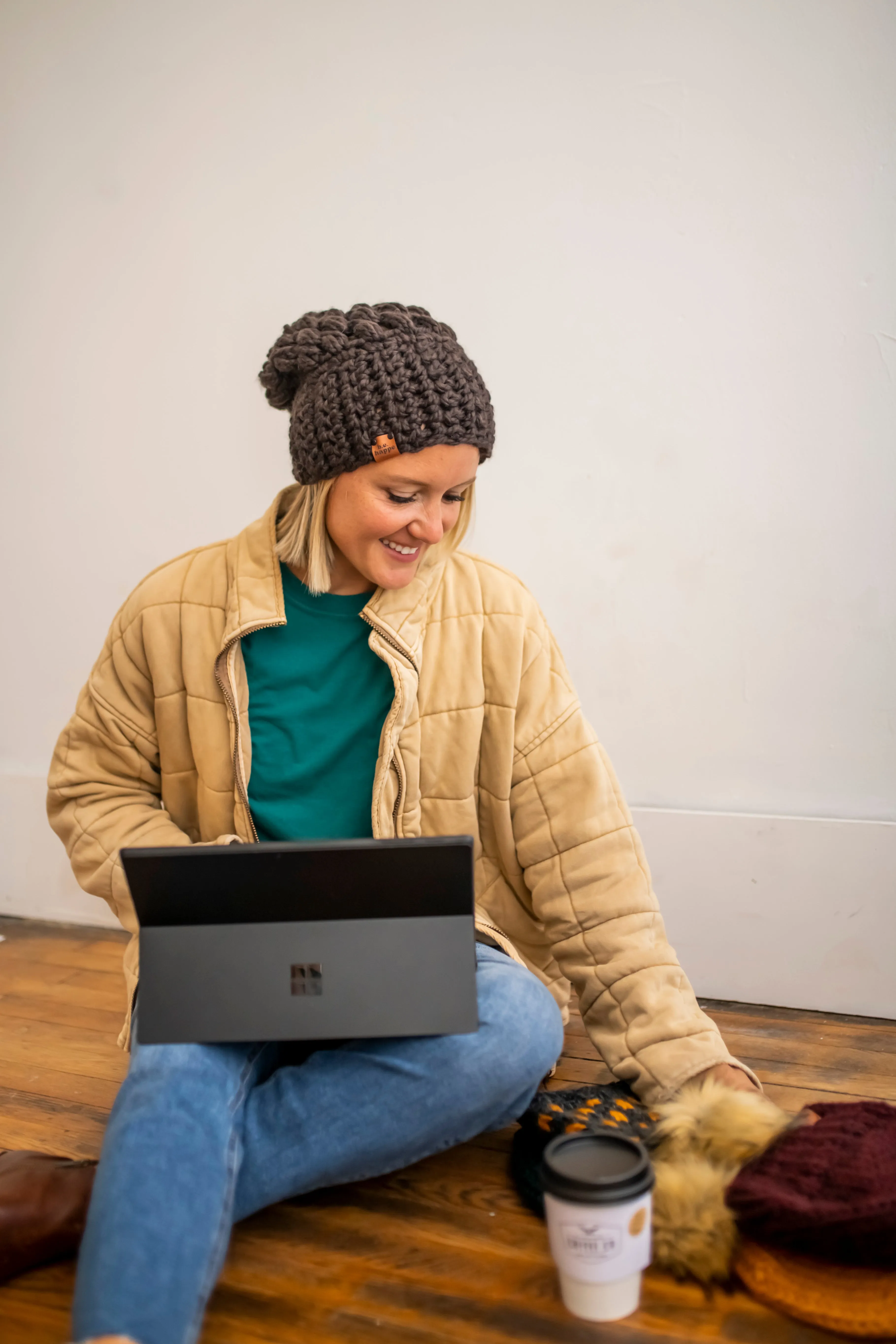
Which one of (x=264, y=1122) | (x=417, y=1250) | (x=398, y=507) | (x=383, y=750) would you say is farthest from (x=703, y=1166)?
(x=398, y=507)

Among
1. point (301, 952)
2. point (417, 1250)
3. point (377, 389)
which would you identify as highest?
point (377, 389)

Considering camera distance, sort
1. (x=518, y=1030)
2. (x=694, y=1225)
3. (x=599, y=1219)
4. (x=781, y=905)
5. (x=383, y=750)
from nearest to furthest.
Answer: (x=599, y=1219)
(x=694, y=1225)
(x=518, y=1030)
(x=383, y=750)
(x=781, y=905)

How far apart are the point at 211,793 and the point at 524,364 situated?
0.97m

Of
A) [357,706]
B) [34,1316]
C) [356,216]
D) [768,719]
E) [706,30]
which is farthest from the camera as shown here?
[356,216]

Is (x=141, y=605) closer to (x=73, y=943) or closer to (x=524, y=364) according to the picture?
(x=524, y=364)

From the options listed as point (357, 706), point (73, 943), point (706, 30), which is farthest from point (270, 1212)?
point (706, 30)

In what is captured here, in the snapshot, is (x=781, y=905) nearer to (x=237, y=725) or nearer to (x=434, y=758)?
(x=434, y=758)

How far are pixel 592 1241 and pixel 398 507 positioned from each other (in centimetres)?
80

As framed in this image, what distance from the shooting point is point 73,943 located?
83.7 inches

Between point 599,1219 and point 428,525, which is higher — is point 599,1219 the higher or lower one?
the lower one

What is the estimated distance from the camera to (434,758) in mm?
1297

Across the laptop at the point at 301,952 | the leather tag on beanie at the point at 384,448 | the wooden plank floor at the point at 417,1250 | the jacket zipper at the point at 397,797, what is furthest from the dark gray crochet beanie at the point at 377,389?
the wooden plank floor at the point at 417,1250

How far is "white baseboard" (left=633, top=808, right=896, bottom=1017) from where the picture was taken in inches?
65.1

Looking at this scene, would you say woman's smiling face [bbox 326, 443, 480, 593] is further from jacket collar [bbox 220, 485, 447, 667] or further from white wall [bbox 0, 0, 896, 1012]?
white wall [bbox 0, 0, 896, 1012]
